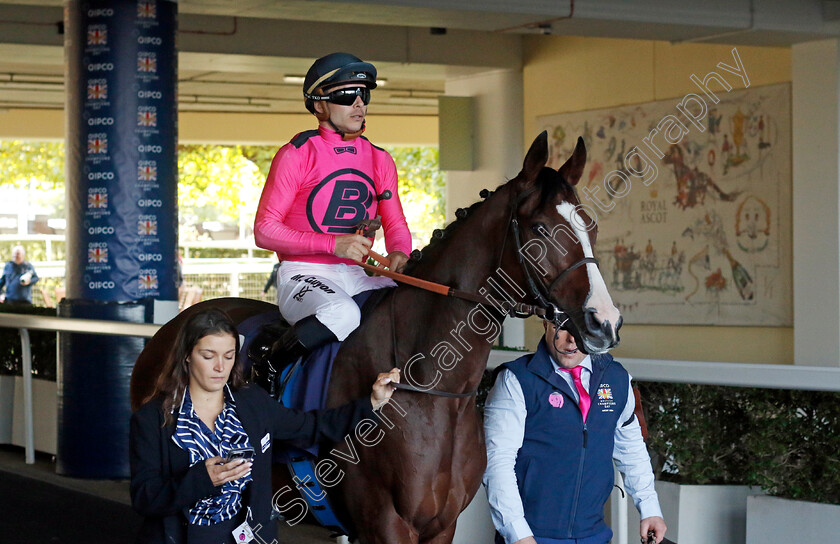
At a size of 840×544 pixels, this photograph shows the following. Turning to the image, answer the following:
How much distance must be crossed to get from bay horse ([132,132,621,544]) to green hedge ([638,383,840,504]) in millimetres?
1471

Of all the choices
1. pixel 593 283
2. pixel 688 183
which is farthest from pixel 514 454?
pixel 688 183

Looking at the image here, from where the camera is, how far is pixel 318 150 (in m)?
3.82

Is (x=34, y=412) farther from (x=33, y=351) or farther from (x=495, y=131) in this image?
(x=495, y=131)

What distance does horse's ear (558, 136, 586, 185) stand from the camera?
3379 mm

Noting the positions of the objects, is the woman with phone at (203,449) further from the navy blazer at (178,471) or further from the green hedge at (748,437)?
the green hedge at (748,437)

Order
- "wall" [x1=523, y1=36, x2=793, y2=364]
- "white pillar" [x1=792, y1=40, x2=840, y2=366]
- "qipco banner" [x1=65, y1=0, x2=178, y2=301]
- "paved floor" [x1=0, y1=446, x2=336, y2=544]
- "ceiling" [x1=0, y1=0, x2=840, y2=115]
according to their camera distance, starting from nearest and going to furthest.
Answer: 1. "paved floor" [x1=0, y1=446, x2=336, y2=544]
2. "qipco banner" [x1=65, y1=0, x2=178, y2=301]
3. "ceiling" [x1=0, y1=0, x2=840, y2=115]
4. "white pillar" [x1=792, y1=40, x2=840, y2=366]
5. "wall" [x1=523, y1=36, x2=793, y2=364]

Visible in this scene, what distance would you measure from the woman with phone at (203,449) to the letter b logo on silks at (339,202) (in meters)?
0.93

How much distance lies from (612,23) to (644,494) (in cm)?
584

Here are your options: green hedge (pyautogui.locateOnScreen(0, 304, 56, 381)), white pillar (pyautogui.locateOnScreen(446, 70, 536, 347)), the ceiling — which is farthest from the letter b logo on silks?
white pillar (pyautogui.locateOnScreen(446, 70, 536, 347))

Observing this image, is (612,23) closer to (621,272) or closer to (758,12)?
(758,12)

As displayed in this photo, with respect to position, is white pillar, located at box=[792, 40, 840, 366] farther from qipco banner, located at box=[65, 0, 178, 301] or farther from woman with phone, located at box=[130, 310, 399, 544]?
woman with phone, located at box=[130, 310, 399, 544]

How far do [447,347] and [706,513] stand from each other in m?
1.80

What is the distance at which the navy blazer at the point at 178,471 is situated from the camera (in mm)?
2730

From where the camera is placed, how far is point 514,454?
350 cm
